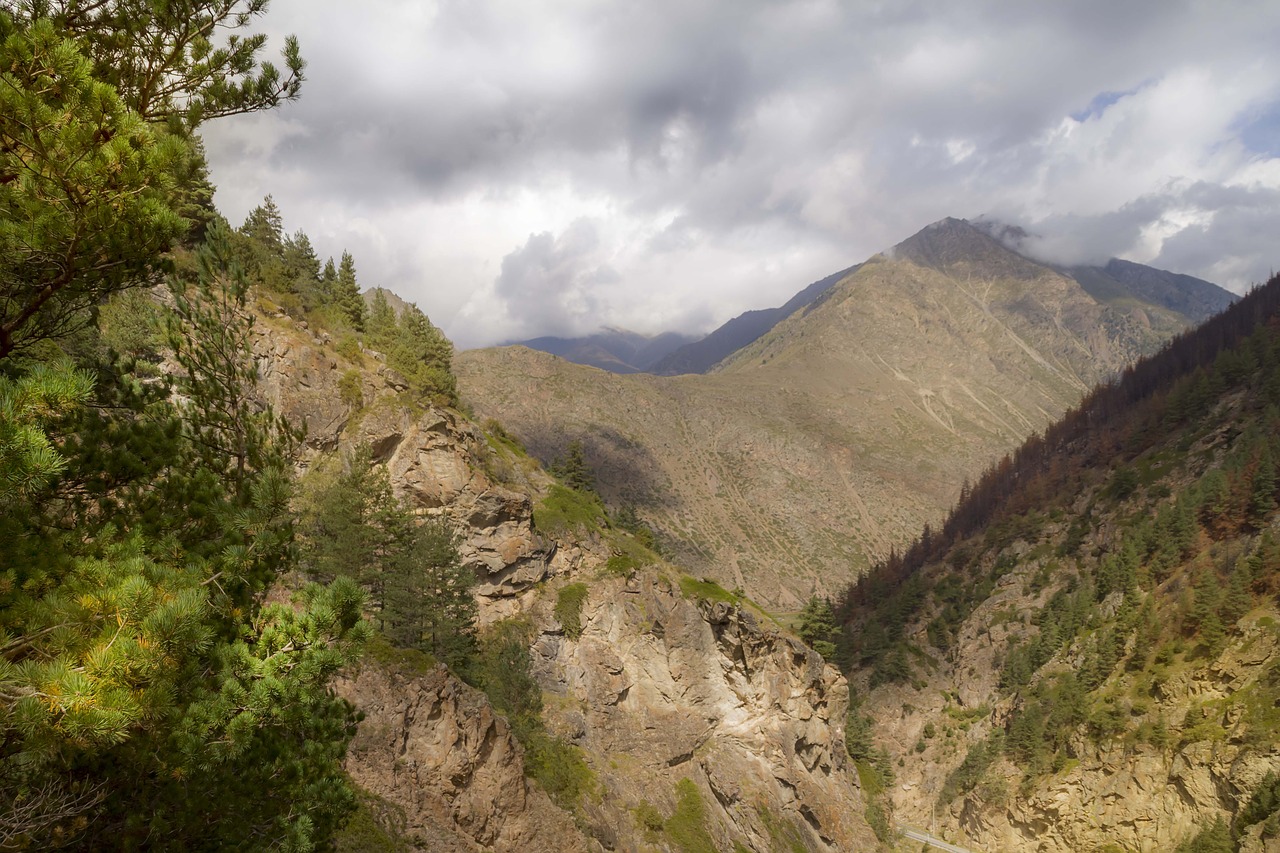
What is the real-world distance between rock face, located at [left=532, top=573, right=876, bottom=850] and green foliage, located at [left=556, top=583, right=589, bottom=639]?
58 centimetres

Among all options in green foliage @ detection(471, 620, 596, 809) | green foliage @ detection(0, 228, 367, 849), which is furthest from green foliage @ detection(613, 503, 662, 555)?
green foliage @ detection(0, 228, 367, 849)

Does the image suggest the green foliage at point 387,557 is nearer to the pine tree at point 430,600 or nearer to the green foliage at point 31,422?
the pine tree at point 430,600

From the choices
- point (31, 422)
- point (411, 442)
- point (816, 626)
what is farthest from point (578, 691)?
point (31, 422)

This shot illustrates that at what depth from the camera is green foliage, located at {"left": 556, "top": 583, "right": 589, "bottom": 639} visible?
46.6 m

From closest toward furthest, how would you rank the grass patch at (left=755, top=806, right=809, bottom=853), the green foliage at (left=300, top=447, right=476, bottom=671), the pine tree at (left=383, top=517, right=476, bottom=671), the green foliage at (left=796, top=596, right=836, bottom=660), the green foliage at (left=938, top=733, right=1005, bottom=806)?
the green foliage at (left=300, top=447, right=476, bottom=671), the pine tree at (left=383, top=517, right=476, bottom=671), the grass patch at (left=755, top=806, right=809, bottom=853), the green foliage at (left=938, top=733, right=1005, bottom=806), the green foliage at (left=796, top=596, right=836, bottom=660)

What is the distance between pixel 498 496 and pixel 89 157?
39.9m

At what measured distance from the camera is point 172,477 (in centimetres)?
888

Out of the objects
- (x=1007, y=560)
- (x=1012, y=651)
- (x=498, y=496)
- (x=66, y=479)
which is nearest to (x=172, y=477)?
(x=66, y=479)

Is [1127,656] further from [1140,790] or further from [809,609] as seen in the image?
[809,609]

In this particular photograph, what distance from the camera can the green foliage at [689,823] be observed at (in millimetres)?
41375

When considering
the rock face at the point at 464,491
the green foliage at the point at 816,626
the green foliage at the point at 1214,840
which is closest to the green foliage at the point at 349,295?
the rock face at the point at 464,491

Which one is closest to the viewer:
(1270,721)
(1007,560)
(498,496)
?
(498,496)

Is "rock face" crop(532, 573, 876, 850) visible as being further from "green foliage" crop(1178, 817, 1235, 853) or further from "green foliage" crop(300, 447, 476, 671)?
"green foliage" crop(1178, 817, 1235, 853)

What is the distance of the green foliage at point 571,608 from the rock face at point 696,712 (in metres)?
0.58
